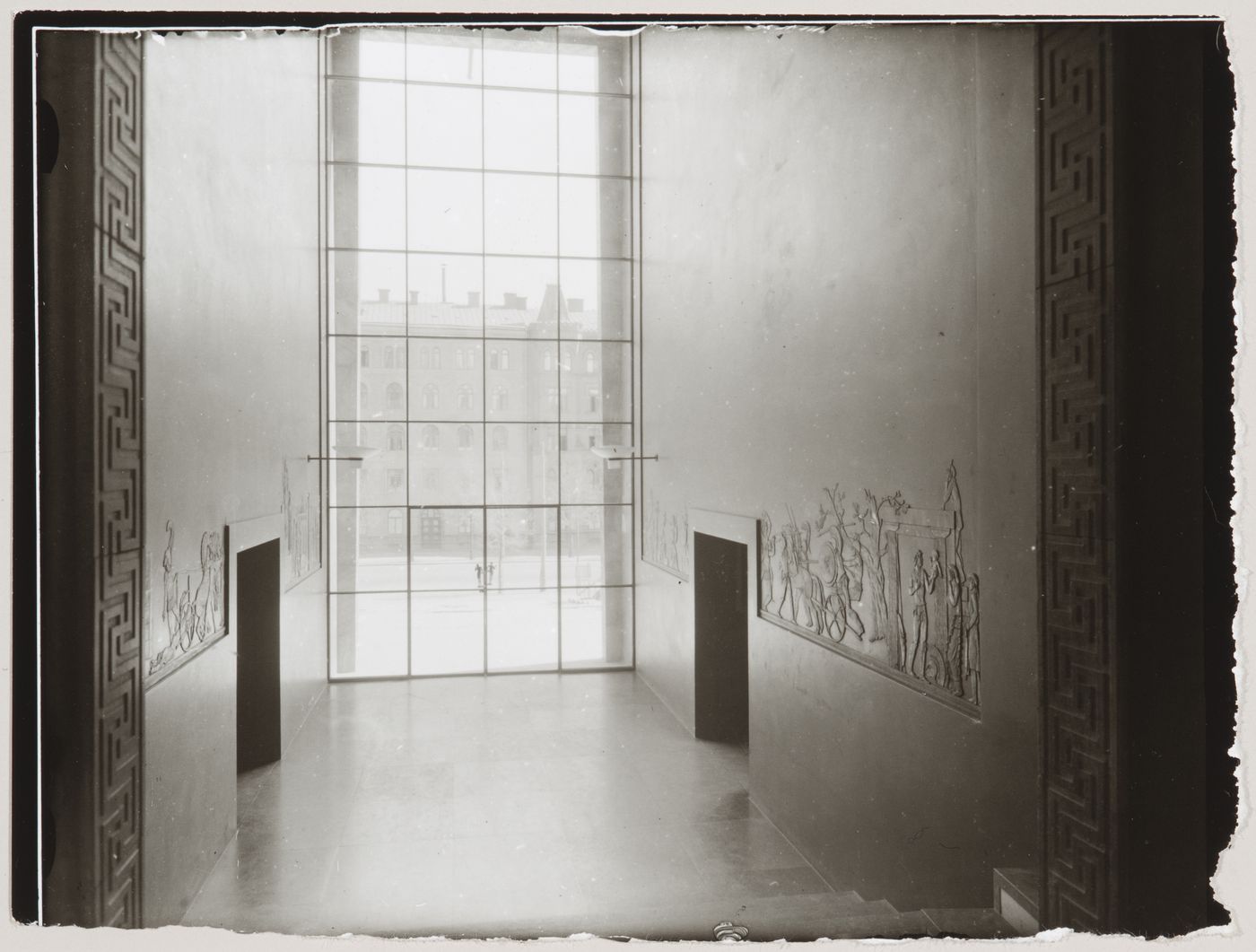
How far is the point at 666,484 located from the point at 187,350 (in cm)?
436

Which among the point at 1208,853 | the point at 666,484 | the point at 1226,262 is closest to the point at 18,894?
the point at 1208,853

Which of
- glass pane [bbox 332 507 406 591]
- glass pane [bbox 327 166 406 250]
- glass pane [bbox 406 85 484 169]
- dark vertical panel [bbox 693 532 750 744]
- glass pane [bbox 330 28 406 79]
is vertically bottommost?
dark vertical panel [bbox 693 532 750 744]

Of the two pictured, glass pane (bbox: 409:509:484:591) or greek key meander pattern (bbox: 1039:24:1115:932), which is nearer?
greek key meander pattern (bbox: 1039:24:1115:932)

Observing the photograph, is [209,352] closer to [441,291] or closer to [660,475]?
[660,475]

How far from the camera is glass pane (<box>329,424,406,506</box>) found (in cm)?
862

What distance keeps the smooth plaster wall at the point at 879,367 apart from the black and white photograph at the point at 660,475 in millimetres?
25

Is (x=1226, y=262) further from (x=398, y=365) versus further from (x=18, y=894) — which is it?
(x=398, y=365)

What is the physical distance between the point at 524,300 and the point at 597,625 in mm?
3920

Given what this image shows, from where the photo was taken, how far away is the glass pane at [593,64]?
853 cm

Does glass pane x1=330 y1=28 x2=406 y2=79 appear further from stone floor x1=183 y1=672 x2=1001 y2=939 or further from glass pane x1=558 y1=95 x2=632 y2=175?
stone floor x1=183 y1=672 x2=1001 y2=939

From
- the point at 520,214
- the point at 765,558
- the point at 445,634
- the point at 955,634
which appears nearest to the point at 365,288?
the point at 520,214

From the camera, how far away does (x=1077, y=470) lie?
2160mm

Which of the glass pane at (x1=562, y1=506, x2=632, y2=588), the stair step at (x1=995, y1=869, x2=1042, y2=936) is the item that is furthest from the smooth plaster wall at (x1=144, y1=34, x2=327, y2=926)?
the glass pane at (x1=562, y1=506, x2=632, y2=588)

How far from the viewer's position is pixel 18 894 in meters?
1.78
